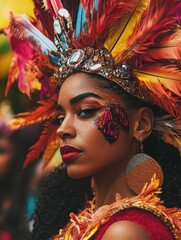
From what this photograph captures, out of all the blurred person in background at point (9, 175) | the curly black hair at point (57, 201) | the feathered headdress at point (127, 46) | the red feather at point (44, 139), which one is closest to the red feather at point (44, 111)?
the red feather at point (44, 139)

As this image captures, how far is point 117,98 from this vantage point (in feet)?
9.46

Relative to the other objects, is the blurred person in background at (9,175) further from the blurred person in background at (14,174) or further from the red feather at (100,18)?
the red feather at (100,18)

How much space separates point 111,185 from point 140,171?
0.54ft

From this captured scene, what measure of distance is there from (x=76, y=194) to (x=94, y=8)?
1.04 m

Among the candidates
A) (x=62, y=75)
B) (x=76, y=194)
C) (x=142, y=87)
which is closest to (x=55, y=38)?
(x=62, y=75)

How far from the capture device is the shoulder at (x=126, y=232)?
2.51 metres

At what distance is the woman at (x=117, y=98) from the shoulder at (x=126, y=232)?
0.14 meters

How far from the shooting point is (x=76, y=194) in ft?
11.5

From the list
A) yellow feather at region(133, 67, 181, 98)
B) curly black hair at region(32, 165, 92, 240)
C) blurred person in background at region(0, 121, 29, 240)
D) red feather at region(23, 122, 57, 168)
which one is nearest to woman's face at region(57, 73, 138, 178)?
yellow feather at region(133, 67, 181, 98)

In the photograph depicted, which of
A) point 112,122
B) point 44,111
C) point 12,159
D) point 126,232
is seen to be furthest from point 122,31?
point 12,159

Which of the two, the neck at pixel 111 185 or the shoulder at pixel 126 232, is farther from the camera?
the neck at pixel 111 185

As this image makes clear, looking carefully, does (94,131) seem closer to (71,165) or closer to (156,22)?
(71,165)

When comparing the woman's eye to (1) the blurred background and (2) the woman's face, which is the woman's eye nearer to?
(2) the woman's face

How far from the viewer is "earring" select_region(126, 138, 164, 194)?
9.32 ft
